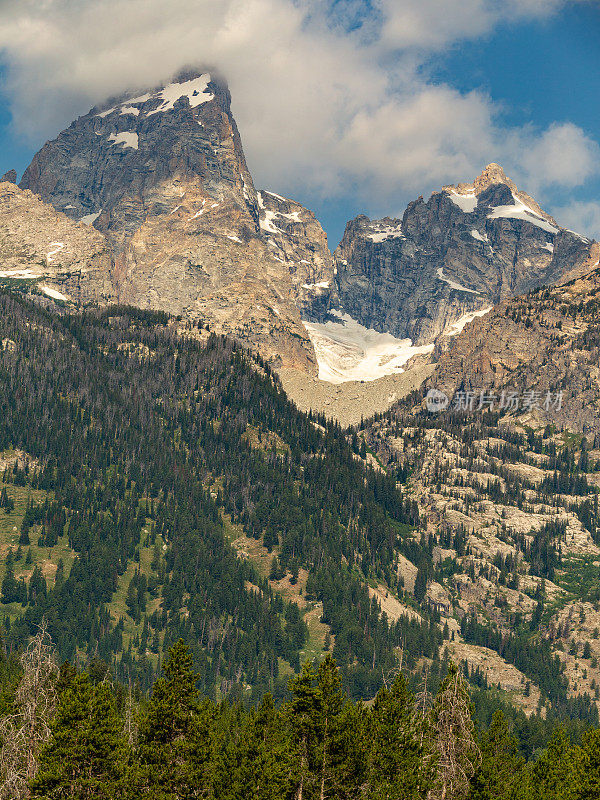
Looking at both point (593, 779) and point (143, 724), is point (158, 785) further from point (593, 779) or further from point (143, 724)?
point (593, 779)

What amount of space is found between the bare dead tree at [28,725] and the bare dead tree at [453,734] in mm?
32390

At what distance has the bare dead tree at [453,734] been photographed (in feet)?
256

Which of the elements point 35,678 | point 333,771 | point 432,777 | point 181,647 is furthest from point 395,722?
point 35,678

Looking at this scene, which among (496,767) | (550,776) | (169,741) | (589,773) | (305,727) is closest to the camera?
(169,741)

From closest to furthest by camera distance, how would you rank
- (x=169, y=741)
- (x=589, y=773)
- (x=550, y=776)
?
(x=169, y=741) < (x=589, y=773) < (x=550, y=776)

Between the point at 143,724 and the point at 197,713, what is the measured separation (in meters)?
5.44

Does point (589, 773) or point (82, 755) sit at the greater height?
point (589, 773)

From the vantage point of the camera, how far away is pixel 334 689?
89.4 m

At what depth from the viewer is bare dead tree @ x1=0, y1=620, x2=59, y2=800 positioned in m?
70.1

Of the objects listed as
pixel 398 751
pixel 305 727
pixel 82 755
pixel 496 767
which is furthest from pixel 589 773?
pixel 82 755

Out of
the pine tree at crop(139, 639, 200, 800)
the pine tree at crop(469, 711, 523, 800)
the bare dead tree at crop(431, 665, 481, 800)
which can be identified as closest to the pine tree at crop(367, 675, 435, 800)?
the bare dead tree at crop(431, 665, 481, 800)

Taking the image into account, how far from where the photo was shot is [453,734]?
256 feet

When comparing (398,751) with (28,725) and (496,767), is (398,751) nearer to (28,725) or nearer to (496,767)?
→ (496,767)

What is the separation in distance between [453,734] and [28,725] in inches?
1372
